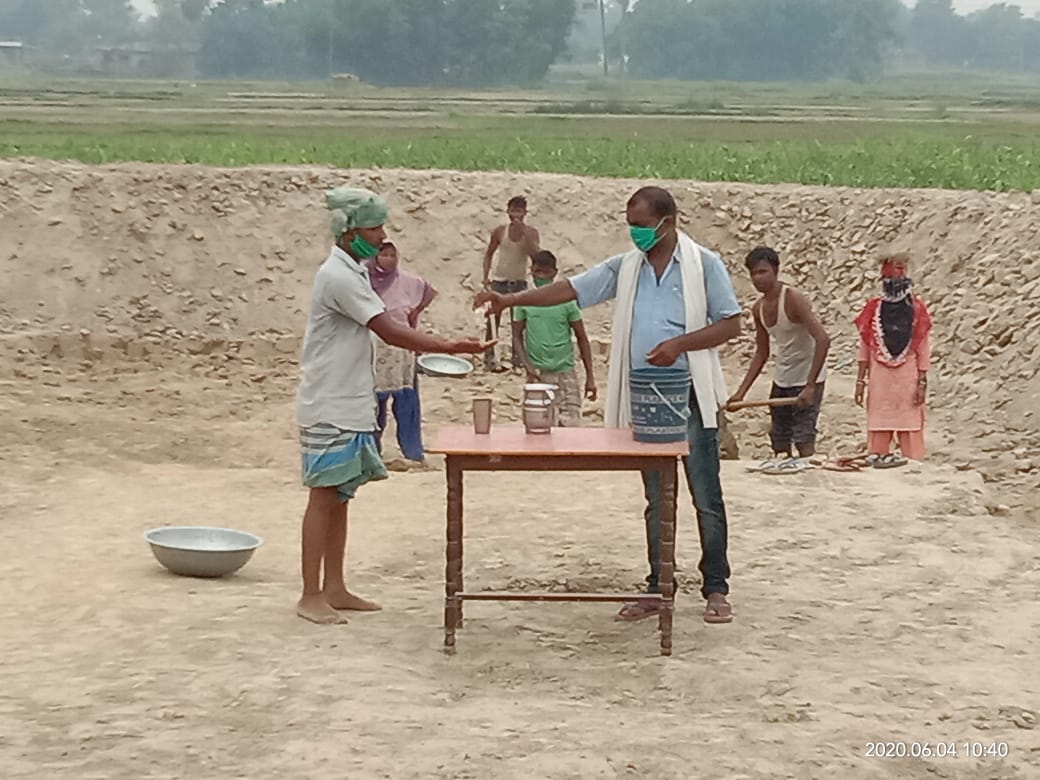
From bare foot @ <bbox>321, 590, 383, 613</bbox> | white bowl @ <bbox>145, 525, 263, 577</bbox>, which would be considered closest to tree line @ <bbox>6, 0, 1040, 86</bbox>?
white bowl @ <bbox>145, 525, 263, 577</bbox>

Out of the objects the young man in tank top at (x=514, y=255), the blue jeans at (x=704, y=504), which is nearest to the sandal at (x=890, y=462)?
the blue jeans at (x=704, y=504)

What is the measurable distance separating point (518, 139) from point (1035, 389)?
16123 mm

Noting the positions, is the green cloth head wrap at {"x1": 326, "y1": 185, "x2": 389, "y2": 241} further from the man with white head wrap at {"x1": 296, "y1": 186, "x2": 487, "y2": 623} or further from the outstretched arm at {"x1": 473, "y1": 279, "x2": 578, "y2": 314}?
the outstretched arm at {"x1": 473, "y1": 279, "x2": 578, "y2": 314}

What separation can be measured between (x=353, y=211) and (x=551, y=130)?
2818 cm

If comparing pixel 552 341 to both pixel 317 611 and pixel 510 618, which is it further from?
pixel 317 611

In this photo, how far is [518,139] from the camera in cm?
2898

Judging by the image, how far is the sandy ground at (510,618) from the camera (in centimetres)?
603

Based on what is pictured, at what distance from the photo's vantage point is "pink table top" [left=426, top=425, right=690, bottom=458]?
264 inches

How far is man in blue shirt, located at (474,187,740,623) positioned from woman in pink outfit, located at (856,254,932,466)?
3.62m

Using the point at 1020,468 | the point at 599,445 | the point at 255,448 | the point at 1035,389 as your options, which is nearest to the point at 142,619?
the point at 599,445

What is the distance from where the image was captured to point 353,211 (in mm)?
7102

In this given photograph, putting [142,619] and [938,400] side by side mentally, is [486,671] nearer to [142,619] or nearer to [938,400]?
[142,619]

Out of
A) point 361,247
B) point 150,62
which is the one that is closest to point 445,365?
point 361,247

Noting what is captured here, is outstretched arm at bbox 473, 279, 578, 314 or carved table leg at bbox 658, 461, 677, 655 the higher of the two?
outstretched arm at bbox 473, 279, 578, 314
